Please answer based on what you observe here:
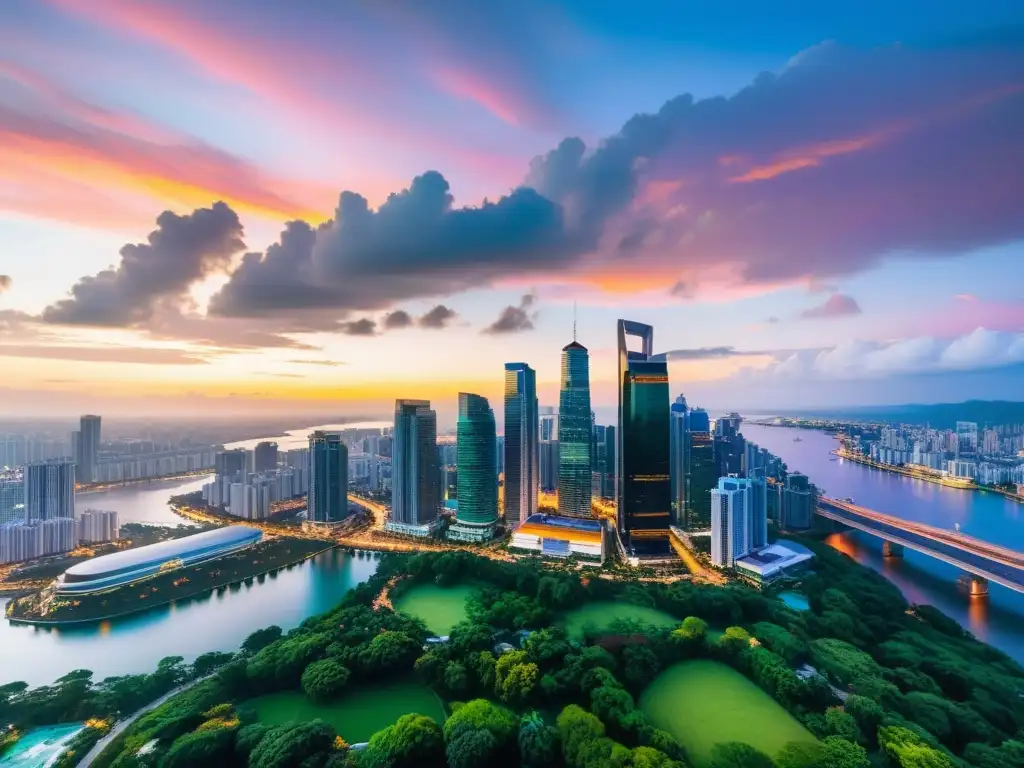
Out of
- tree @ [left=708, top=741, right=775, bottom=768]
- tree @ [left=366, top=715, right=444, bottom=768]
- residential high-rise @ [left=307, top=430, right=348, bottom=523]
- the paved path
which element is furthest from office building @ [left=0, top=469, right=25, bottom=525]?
tree @ [left=708, top=741, right=775, bottom=768]

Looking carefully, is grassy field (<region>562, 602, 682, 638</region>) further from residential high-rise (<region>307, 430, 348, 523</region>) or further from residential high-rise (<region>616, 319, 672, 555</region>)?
residential high-rise (<region>307, 430, 348, 523</region>)

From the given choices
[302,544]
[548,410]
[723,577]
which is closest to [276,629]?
[302,544]

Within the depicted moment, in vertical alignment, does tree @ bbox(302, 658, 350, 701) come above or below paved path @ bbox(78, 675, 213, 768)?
above

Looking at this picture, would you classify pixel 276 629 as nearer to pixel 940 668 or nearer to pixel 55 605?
pixel 55 605

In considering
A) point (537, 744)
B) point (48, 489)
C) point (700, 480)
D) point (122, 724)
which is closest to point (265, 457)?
point (48, 489)

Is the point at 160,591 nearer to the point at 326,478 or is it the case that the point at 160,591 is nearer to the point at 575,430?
the point at 326,478

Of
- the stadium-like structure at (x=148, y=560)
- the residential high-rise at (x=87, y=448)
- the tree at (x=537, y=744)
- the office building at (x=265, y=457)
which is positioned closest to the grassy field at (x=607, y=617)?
the tree at (x=537, y=744)
